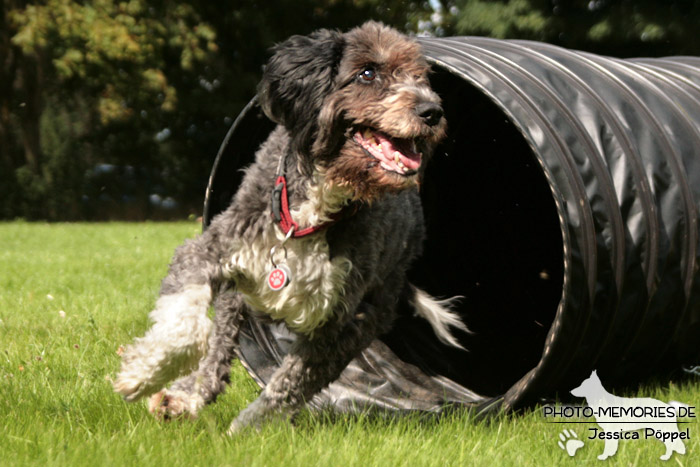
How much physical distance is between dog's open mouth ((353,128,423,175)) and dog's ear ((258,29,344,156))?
25 cm

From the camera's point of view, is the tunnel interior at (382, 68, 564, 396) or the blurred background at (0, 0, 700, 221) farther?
the blurred background at (0, 0, 700, 221)

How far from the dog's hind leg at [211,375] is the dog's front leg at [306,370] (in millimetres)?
296

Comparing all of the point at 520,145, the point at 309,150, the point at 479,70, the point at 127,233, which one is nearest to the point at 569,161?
the point at 479,70

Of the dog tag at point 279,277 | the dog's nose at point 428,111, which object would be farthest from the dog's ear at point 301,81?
the dog tag at point 279,277

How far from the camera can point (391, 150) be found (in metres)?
3.73

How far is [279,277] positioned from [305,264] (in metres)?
0.14

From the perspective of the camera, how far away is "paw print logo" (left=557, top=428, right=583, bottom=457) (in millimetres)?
3278

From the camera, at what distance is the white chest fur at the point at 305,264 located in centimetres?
367

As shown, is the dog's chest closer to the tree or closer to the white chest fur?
the white chest fur

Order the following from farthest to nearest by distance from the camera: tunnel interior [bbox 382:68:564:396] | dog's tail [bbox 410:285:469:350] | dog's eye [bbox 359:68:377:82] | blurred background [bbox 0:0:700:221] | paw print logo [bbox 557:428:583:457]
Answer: blurred background [bbox 0:0:700:221] → tunnel interior [bbox 382:68:564:396] → dog's tail [bbox 410:285:469:350] → dog's eye [bbox 359:68:377:82] → paw print logo [bbox 557:428:583:457]

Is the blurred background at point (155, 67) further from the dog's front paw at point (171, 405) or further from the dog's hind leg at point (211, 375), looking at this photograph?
the dog's front paw at point (171, 405)

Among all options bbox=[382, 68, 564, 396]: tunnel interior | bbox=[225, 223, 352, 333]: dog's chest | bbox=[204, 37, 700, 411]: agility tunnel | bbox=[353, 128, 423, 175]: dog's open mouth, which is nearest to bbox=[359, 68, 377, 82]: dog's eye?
bbox=[353, 128, 423, 175]: dog's open mouth

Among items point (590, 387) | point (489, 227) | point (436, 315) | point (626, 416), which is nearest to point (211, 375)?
point (436, 315)

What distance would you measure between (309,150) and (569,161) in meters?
1.21
